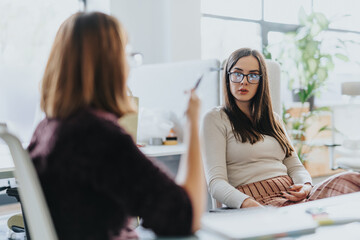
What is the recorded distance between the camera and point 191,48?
3535 millimetres

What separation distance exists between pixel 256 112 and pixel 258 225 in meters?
1.06

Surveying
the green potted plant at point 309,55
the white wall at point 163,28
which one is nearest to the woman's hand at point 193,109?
the white wall at point 163,28

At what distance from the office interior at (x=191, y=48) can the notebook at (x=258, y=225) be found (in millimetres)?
1213

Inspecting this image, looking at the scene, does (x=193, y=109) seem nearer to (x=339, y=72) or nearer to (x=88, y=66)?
(x=88, y=66)

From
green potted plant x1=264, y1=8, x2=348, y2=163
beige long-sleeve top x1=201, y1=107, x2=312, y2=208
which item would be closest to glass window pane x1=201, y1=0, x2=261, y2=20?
green potted plant x1=264, y1=8, x2=348, y2=163

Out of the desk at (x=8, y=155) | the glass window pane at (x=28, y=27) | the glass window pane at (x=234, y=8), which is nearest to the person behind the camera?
the desk at (x=8, y=155)

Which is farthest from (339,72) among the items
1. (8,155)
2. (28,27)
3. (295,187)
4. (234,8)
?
(8,155)

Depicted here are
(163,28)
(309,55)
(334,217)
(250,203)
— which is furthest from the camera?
(309,55)

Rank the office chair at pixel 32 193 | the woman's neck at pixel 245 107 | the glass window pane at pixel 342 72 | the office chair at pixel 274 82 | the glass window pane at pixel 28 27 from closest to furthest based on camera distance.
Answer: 1. the office chair at pixel 32 193
2. the woman's neck at pixel 245 107
3. the office chair at pixel 274 82
4. the glass window pane at pixel 28 27
5. the glass window pane at pixel 342 72

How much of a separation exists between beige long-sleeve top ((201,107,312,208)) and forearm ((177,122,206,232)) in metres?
0.76

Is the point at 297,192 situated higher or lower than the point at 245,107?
lower

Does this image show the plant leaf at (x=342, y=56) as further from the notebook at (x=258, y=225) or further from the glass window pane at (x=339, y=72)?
the notebook at (x=258, y=225)

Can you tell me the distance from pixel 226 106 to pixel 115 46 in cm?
104

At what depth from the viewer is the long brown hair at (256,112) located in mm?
1692
